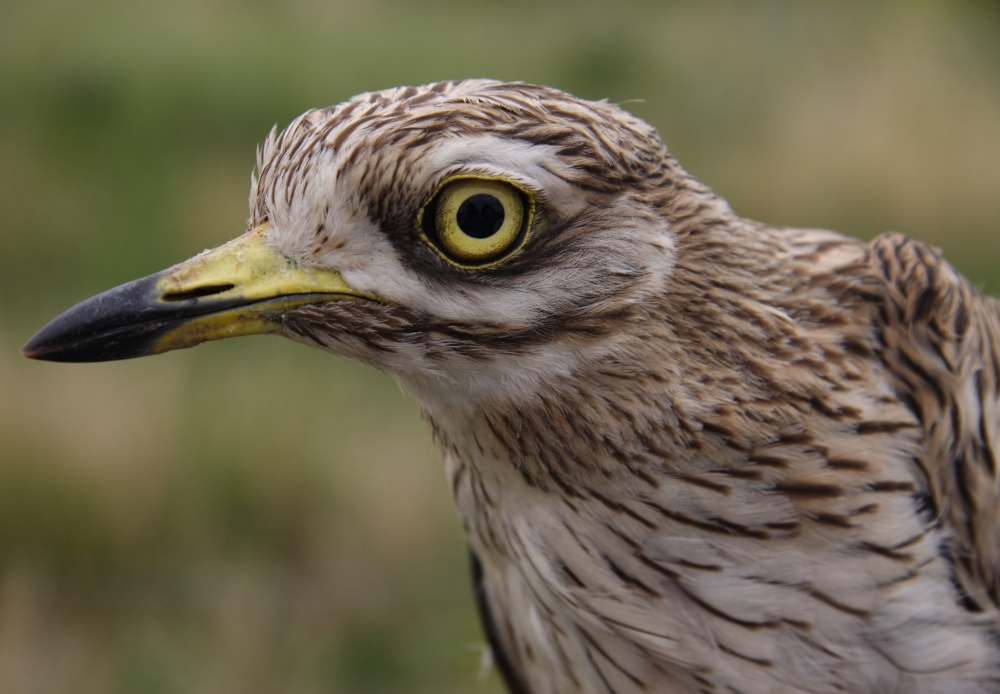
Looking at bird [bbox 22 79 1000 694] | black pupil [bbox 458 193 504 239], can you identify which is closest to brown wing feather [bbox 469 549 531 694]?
bird [bbox 22 79 1000 694]

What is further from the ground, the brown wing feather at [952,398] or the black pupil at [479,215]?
the black pupil at [479,215]

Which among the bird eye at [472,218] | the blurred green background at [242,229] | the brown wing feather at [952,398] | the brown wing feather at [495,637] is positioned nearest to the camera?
the bird eye at [472,218]

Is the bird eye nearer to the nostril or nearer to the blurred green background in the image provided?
the nostril

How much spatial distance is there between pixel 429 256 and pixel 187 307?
447 mm

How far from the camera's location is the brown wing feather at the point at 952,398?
216 cm

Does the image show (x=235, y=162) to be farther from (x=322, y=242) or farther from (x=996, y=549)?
(x=996, y=549)

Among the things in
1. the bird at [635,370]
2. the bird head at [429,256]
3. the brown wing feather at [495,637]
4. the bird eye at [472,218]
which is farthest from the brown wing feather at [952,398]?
the brown wing feather at [495,637]

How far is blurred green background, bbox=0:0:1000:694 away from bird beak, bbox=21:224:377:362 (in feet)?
3.87

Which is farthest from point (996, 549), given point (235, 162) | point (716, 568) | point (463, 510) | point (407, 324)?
point (235, 162)

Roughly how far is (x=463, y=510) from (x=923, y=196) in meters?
6.07

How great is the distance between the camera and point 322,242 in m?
1.73

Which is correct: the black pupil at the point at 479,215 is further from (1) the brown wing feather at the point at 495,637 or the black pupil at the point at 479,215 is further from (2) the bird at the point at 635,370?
(1) the brown wing feather at the point at 495,637

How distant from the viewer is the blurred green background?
3900 millimetres

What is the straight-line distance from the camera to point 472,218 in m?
1.69
